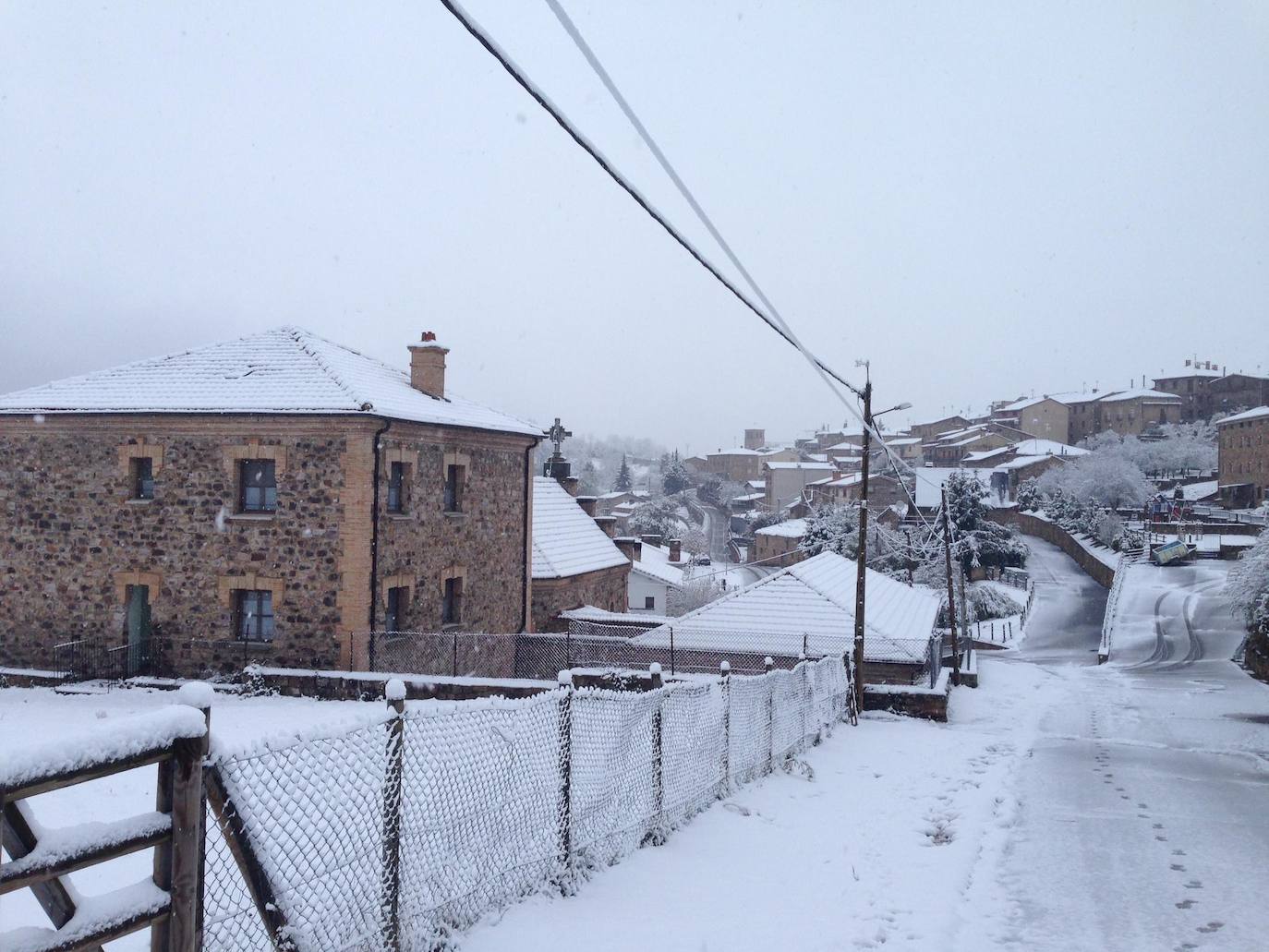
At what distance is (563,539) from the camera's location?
27.9 metres

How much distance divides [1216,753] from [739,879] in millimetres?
12403

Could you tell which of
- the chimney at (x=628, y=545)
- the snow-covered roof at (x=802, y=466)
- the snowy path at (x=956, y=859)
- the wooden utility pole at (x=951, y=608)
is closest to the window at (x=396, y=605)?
the snowy path at (x=956, y=859)

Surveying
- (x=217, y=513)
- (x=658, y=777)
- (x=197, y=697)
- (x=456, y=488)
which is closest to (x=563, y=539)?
(x=456, y=488)

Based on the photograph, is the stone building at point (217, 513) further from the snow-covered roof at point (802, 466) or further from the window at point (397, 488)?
the snow-covered roof at point (802, 466)

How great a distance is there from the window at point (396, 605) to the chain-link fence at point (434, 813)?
11169 mm

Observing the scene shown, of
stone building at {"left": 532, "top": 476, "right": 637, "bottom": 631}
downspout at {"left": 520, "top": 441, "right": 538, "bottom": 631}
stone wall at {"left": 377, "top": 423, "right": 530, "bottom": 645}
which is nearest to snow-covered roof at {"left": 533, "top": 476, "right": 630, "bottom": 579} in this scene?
stone building at {"left": 532, "top": 476, "right": 637, "bottom": 631}

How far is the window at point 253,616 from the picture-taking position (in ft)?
55.2

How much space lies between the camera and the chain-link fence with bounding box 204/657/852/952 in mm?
3504

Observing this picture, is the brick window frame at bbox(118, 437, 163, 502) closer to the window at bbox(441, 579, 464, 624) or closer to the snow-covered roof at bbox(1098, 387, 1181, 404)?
the window at bbox(441, 579, 464, 624)

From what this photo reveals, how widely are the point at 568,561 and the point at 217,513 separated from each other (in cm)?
1152

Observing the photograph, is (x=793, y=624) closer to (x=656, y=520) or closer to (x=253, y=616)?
(x=253, y=616)

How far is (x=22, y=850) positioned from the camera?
2.54 m

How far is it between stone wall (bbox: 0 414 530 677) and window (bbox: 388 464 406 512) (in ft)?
1.23

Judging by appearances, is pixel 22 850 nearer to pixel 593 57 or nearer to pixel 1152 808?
pixel 593 57
